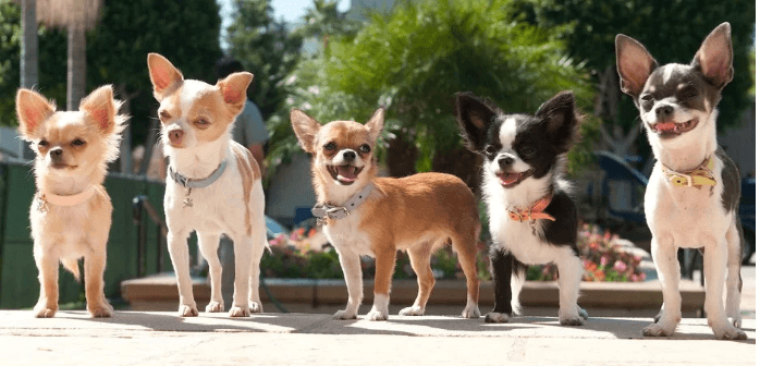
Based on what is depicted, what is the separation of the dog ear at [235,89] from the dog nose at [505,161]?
1634mm

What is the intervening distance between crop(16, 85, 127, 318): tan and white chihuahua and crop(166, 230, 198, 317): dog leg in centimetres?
42

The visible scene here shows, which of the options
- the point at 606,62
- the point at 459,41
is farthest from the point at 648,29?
the point at 459,41

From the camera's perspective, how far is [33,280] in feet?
40.2

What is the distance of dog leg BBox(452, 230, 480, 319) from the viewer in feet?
21.2

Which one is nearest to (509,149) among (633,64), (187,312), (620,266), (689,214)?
(633,64)

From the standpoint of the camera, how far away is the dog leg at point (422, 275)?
22.3 ft

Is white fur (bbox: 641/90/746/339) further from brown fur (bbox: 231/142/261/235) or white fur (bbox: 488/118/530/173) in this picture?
brown fur (bbox: 231/142/261/235)

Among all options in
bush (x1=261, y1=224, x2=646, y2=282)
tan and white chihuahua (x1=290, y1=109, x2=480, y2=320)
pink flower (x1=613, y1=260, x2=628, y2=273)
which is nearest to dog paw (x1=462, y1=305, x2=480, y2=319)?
tan and white chihuahua (x1=290, y1=109, x2=480, y2=320)

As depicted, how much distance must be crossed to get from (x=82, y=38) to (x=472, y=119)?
17.4 meters

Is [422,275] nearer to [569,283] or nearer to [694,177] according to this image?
[569,283]

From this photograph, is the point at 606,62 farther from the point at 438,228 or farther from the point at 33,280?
the point at 438,228

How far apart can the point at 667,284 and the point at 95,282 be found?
3365 millimetres

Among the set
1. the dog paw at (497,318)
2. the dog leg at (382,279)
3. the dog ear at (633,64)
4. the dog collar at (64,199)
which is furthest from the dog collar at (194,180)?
the dog ear at (633,64)

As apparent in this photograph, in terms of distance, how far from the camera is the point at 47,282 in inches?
249
